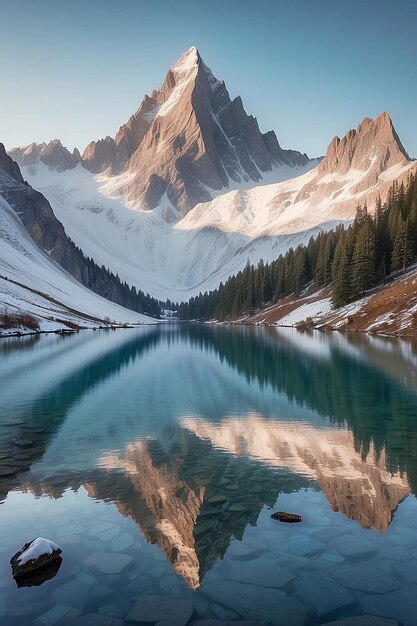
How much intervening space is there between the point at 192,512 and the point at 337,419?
13.1m

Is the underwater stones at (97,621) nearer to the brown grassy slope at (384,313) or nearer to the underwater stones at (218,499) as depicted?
the underwater stones at (218,499)

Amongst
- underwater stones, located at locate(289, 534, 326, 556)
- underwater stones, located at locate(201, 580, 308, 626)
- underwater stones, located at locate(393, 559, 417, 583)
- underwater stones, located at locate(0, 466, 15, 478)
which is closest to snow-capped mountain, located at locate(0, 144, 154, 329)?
underwater stones, located at locate(0, 466, 15, 478)

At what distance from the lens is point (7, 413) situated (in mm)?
24438

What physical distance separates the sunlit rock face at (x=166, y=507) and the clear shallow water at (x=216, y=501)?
52mm

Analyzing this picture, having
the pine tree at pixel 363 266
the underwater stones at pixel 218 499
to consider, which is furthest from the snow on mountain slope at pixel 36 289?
the underwater stones at pixel 218 499

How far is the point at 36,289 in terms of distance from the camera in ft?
450

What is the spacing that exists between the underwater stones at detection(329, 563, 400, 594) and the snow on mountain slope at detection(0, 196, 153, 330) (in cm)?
9965

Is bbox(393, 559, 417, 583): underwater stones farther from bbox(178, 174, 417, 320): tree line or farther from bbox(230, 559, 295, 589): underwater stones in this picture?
bbox(178, 174, 417, 320): tree line

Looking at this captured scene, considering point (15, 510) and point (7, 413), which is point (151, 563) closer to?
point (15, 510)

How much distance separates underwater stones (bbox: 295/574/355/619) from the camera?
845 centimetres

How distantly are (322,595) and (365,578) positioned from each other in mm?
1147

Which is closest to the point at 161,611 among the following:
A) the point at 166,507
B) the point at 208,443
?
the point at 166,507

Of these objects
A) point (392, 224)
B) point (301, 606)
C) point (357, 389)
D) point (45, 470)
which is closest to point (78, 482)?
point (45, 470)

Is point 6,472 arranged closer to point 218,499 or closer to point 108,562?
point 108,562
